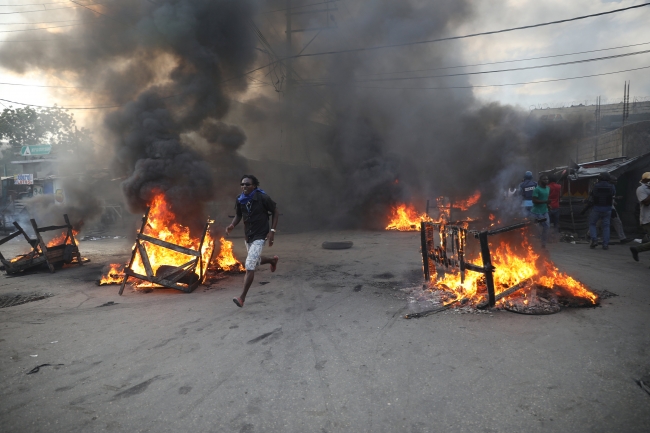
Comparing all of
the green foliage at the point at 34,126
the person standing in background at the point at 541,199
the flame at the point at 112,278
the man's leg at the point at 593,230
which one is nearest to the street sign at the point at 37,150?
the green foliage at the point at 34,126

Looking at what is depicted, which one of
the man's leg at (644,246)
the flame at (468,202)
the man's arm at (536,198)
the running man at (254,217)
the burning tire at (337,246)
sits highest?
the running man at (254,217)

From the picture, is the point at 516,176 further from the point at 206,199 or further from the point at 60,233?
the point at 60,233

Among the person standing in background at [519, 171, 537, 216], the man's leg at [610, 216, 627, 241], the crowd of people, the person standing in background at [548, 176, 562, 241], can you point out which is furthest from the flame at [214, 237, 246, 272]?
the man's leg at [610, 216, 627, 241]

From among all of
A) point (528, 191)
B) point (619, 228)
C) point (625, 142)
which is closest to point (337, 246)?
point (528, 191)

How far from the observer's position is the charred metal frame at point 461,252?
14.3 feet

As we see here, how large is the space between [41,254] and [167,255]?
3.43 metres

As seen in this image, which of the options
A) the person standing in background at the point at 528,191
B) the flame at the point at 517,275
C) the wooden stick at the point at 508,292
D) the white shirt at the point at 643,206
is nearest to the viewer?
the wooden stick at the point at 508,292

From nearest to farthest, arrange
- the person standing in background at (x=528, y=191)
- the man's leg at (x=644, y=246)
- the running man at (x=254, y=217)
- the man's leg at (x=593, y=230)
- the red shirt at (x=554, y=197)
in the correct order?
the running man at (x=254, y=217) → the man's leg at (x=644, y=246) → the person standing in background at (x=528, y=191) → the man's leg at (x=593, y=230) → the red shirt at (x=554, y=197)

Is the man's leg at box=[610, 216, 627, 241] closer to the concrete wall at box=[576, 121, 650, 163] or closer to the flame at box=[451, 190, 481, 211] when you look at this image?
the flame at box=[451, 190, 481, 211]

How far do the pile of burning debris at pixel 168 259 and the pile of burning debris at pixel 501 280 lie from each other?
3713 millimetres

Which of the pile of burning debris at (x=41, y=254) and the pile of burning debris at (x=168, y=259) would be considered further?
the pile of burning debris at (x=41, y=254)

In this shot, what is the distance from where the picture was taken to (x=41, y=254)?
8086 millimetres

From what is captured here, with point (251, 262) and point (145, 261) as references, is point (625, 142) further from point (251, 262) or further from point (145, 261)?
point (145, 261)

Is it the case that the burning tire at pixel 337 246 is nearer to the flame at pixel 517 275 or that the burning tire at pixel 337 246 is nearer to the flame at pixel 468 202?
the flame at pixel 517 275
